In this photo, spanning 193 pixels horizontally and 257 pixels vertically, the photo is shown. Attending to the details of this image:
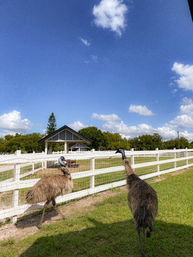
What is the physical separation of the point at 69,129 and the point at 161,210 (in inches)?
584

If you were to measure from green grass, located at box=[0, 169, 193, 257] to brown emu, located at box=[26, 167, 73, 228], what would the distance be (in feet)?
2.35

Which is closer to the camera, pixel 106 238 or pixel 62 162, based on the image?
pixel 106 238

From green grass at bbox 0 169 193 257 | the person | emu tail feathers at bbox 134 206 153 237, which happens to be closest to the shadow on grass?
green grass at bbox 0 169 193 257

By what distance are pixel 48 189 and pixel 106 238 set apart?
1752 mm

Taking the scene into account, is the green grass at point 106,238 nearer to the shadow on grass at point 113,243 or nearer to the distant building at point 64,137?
the shadow on grass at point 113,243

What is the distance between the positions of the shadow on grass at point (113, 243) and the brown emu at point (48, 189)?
2.43 ft

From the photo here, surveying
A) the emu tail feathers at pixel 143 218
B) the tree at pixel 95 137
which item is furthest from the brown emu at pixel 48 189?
the tree at pixel 95 137

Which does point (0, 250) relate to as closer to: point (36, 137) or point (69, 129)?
point (69, 129)

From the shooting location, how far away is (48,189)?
420 cm

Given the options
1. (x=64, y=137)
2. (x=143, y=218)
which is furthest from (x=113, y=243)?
(x=64, y=137)

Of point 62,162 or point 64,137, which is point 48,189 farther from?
point 64,137

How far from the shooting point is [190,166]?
1591cm

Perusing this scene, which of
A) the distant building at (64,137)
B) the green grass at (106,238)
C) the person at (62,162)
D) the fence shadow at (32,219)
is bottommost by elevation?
the fence shadow at (32,219)

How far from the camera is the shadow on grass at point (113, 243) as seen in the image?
3092 mm
